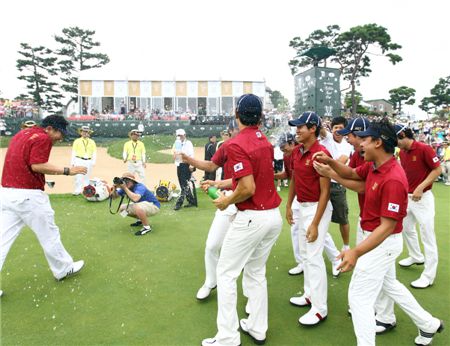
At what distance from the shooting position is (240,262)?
3205 mm

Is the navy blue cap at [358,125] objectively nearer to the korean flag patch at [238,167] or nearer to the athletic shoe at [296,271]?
the korean flag patch at [238,167]

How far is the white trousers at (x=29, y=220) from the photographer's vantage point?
4301 mm

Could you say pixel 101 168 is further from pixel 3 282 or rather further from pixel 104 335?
pixel 104 335

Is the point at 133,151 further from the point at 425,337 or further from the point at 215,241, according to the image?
the point at 425,337

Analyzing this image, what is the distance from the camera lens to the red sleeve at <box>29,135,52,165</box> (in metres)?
4.21

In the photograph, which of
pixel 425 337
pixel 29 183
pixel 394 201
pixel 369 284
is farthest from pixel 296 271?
pixel 29 183

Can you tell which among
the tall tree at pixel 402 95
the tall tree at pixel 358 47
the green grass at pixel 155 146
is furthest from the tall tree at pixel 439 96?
the green grass at pixel 155 146

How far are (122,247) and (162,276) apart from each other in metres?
1.48

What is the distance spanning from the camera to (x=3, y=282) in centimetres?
467

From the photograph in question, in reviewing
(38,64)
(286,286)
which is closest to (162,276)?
(286,286)

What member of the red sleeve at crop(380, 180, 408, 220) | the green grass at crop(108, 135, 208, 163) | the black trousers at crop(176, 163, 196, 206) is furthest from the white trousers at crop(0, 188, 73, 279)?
the green grass at crop(108, 135, 208, 163)

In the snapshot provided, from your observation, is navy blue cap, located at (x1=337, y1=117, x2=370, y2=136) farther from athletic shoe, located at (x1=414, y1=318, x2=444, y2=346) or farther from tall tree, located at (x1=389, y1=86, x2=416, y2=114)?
tall tree, located at (x1=389, y1=86, x2=416, y2=114)

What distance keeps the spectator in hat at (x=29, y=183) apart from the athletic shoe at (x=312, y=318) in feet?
10.4

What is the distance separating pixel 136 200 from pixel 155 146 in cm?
1882
